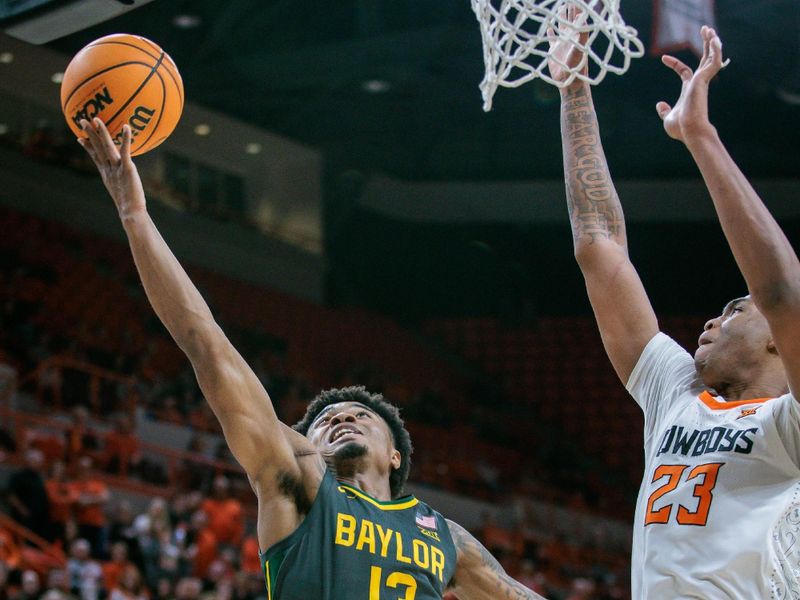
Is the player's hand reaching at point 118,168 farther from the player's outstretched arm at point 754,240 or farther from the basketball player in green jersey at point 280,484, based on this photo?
the player's outstretched arm at point 754,240

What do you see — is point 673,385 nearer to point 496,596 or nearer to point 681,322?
point 496,596

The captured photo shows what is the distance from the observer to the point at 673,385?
289 cm

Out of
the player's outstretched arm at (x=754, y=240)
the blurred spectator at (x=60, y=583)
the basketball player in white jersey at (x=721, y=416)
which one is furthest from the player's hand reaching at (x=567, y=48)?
the blurred spectator at (x=60, y=583)

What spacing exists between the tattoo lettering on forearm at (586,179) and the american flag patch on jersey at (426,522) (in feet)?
2.88

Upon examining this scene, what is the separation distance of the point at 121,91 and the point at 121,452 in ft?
25.0

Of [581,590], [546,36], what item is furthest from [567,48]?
[581,590]

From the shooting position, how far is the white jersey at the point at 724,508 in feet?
7.98

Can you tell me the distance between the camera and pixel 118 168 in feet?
9.43

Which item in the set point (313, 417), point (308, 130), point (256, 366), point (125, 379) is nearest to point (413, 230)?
point (308, 130)

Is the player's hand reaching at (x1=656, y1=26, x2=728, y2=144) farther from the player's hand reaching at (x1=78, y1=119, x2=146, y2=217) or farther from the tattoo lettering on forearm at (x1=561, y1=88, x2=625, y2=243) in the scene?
the player's hand reaching at (x1=78, y1=119, x2=146, y2=217)

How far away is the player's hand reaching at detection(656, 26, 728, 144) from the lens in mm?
2479

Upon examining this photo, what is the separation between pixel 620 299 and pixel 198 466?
8.74 meters

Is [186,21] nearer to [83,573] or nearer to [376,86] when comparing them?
[376,86]

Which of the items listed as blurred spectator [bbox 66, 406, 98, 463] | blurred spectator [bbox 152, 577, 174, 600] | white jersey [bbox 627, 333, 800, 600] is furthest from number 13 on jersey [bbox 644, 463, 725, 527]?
blurred spectator [bbox 66, 406, 98, 463]
